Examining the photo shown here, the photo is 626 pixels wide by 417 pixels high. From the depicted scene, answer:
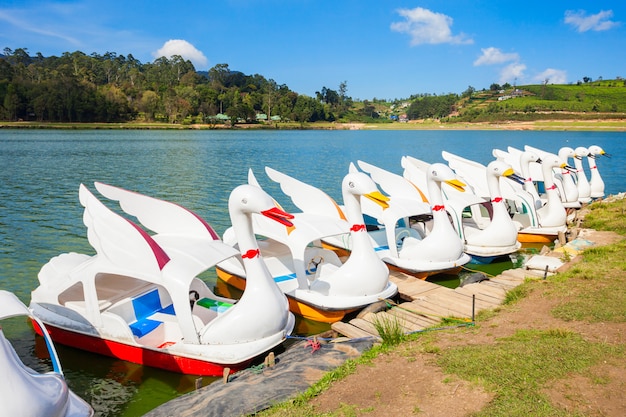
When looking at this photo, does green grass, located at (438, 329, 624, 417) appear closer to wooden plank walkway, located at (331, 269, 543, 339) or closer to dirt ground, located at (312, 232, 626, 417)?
dirt ground, located at (312, 232, 626, 417)

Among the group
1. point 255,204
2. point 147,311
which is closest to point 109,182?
point 147,311

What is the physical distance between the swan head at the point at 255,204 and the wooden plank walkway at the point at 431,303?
196 cm

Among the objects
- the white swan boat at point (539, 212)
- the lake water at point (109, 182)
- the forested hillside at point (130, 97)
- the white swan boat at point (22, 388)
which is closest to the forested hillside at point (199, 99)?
the forested hillside at point (130, 97)

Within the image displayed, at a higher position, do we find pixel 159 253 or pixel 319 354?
pixel 159 253

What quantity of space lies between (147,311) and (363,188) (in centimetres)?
433

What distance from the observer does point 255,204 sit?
Result: 7066mm

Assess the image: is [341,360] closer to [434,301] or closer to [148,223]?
[434,301]

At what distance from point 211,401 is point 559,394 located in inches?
137

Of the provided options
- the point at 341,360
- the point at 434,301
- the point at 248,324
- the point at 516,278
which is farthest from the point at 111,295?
the point at 516,278

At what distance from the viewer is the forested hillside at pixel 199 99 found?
7912 cm

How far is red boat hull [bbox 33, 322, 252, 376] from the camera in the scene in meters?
6.70

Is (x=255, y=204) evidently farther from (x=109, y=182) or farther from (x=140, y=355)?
(x=109, y=182)

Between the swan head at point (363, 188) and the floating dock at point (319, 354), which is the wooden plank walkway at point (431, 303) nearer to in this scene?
the floating dock at point (319, 354)

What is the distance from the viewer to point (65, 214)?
1805cm
